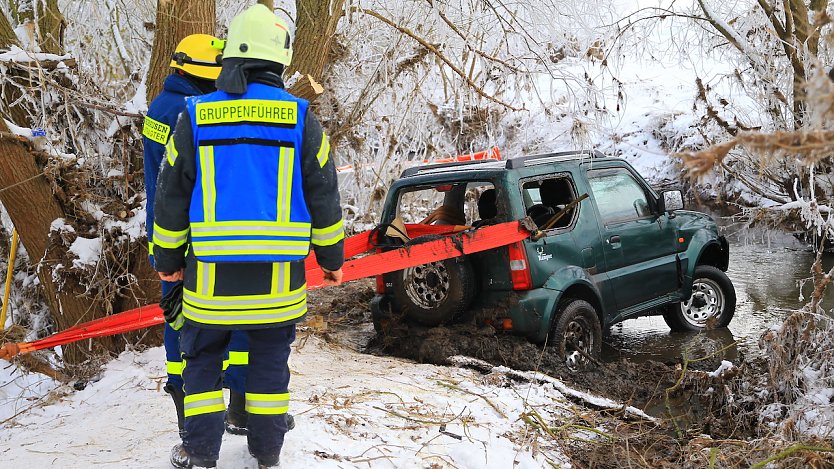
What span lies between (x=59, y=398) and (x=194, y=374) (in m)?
2.24

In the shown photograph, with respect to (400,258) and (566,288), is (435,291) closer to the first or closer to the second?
(400,258)

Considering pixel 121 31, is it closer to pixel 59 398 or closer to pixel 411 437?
pixel 59 398

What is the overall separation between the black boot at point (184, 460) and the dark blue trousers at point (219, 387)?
0.03 metres

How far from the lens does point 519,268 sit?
596cm

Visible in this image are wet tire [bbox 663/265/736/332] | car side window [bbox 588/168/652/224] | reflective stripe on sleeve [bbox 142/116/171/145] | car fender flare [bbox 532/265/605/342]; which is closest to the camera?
reflective stripe on sleeve [bbox 142/116/171/145]

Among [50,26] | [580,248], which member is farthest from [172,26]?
[580,248]

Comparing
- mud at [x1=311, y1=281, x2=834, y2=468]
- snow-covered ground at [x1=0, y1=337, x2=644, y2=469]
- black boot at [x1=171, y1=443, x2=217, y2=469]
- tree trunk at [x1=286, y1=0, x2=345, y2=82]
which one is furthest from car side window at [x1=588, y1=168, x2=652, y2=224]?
→ black boot at [x1=171, y1=443, x2=217, y2=469]

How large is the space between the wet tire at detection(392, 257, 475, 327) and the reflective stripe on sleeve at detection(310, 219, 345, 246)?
8.43 ft

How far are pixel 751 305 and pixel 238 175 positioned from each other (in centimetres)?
776

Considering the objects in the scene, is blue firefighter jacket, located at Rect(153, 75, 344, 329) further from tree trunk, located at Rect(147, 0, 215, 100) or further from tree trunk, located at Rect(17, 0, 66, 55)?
tree trunk, located at Rect(17, 0, 66, 55)

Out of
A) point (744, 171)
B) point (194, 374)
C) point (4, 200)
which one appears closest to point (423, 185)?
point (4, 200)

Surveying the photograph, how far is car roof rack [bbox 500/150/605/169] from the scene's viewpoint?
20.3 ft

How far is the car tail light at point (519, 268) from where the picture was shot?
19.5 feet

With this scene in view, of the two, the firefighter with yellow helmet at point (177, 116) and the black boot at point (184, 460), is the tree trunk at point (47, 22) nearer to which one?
the firefighter with yellow helmet at point (177, 116)
